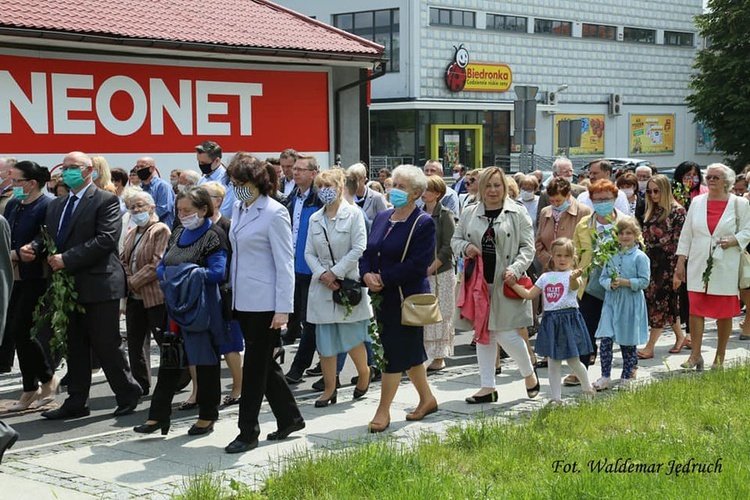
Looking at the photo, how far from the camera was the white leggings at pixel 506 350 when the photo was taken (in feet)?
29.1

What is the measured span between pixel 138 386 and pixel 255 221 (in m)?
2.24

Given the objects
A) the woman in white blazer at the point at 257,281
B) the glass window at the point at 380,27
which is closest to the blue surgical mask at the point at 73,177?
the woman in white blazer at the point at 257,281

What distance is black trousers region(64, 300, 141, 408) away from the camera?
28.7ft

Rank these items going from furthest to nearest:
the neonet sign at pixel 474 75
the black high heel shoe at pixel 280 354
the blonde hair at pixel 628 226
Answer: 1. the neonet sign at pixel 474 75
2. the black high heel shoe at pixel 280 354
3. the blonde hair at pixel 628 226

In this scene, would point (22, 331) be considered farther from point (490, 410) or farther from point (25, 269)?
point (490, 410)

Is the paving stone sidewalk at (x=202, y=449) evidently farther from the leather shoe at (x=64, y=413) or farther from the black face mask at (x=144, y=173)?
the black face mask at (x=144, y=173)

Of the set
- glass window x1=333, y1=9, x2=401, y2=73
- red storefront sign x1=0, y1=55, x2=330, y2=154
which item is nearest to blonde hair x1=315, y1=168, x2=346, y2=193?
red storefront sign x1=0, y1=55, x2=330, y2=154

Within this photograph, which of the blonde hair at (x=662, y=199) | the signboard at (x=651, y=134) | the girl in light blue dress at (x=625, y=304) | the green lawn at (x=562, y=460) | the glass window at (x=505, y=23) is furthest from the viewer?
the signboard at (x=651, y=134)

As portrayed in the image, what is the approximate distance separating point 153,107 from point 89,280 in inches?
396

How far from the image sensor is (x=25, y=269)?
9.11m

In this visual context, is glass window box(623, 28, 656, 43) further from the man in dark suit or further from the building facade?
the man in dark suit

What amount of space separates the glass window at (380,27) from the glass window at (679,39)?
66.7 feet

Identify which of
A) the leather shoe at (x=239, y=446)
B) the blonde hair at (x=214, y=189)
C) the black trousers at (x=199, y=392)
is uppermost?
the blonde hair at (x=214, y=189)

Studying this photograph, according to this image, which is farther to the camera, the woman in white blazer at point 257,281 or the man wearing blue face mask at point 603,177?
the man wearing blue face mask at point 603,177
